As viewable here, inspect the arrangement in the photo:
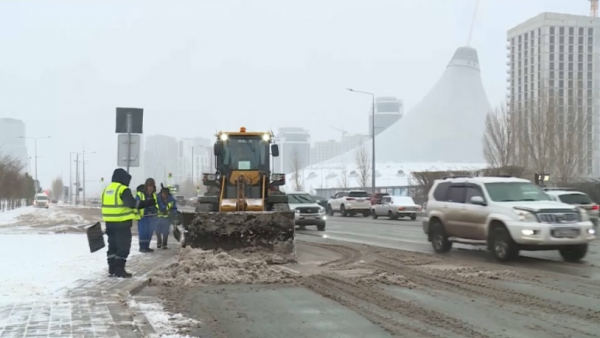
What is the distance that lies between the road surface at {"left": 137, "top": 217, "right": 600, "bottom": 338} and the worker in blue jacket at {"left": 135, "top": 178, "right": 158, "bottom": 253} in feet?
14.2

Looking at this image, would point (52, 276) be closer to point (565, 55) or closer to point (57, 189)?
point (565, 55)

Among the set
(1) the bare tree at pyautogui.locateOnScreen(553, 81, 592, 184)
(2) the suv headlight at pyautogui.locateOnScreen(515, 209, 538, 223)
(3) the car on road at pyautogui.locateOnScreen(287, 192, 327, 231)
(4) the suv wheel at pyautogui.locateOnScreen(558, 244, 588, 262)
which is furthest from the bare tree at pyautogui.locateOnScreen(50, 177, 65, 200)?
(2) the suv headlight at pyautogui.locateOnScreen(515, 209, 538, 223)

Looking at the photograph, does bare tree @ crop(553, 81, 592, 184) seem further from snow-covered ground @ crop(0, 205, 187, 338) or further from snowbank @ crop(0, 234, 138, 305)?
snow-covered ground @ crop(0, 205, 187, 338)

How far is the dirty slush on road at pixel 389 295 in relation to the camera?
6.88 metres

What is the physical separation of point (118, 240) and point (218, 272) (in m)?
1.79

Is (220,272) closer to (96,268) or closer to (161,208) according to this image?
(96,268)

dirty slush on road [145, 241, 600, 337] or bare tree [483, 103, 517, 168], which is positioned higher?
bare tree [483, 103, 517, 168]

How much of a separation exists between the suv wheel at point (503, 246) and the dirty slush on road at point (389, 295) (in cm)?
63

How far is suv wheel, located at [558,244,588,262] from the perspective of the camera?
42.7 feet

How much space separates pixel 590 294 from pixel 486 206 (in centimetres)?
486

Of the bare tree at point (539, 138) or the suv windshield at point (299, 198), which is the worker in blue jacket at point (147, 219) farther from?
the bare tree at point (539, 138)

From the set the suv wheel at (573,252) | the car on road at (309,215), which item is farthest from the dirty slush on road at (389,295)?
the car on road at (309,215)

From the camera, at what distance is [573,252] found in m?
13.3

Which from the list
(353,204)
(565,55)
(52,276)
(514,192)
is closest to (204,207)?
(52,276)
